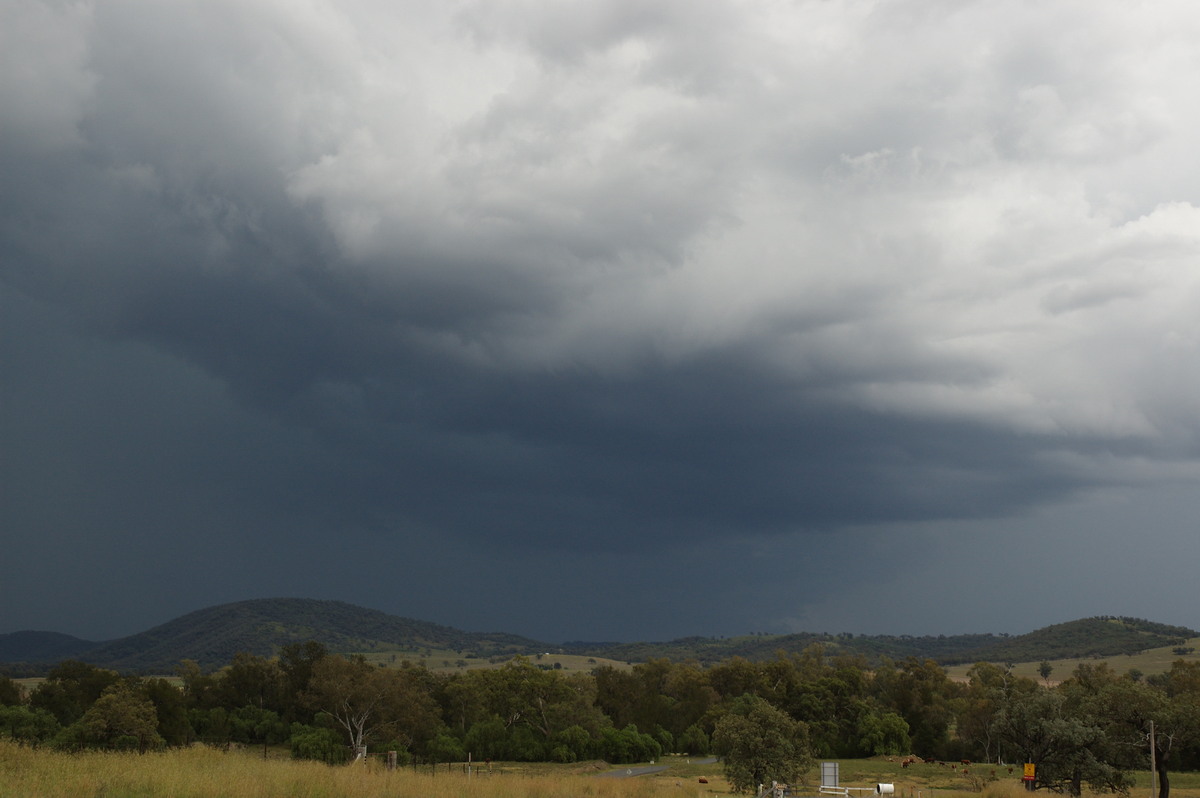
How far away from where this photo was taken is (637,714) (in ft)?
364

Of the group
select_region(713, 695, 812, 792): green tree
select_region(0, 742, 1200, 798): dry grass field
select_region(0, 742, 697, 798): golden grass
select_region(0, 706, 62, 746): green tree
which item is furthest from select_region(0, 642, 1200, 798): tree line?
select_region(0, 742, 697, 798): golden grass

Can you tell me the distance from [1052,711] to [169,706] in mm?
75950

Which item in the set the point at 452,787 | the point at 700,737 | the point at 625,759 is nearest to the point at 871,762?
the point at 700,737

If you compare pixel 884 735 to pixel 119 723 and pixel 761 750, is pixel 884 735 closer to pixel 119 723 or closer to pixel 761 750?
pixel 761 750

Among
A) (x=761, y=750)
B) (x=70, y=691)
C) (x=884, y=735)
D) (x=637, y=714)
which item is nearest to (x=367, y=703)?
(x=70, y=691)

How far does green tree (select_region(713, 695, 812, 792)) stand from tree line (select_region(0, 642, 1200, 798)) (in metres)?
0.09

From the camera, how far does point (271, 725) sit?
98.8 meters

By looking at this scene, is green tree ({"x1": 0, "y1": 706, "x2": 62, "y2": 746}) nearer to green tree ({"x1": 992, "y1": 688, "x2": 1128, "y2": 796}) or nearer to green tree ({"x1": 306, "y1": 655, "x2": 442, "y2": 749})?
green tree ({"x1": 306, "y1": 655, "x2": 442, "y2": 749})

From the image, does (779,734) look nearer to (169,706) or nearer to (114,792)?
(114,792)

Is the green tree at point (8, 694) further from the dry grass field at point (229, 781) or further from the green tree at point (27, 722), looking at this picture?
the dry grass field at point (229, 781)

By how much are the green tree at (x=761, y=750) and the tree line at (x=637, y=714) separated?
0.09 m

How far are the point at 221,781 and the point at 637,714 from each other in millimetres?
A: 97945

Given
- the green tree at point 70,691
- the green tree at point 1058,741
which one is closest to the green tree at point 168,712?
the green tree at point 70,691

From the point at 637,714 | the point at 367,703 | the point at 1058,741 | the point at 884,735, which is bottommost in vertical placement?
the point at 884,735
